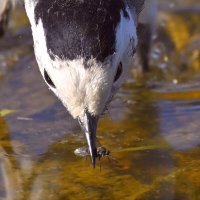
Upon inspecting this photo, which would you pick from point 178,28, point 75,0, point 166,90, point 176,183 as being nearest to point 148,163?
point 176,183

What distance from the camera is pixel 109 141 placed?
3209 mm

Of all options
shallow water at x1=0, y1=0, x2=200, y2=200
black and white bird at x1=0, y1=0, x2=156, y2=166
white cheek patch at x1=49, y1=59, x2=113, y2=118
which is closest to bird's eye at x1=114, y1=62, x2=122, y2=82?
black and white bird at x1=0, y1=0, x2=156, y2=166

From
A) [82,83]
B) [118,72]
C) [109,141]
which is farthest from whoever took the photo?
[109,141]

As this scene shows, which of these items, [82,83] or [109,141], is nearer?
[82,83]

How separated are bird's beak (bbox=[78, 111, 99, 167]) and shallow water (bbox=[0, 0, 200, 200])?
6.9 inches

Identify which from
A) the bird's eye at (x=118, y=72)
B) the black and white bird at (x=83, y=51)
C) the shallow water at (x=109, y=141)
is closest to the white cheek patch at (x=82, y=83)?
the black and white bird at (x=83, y=51)

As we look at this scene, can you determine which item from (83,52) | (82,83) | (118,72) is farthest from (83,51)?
(118,72)

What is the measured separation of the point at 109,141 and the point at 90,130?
0.52 meters

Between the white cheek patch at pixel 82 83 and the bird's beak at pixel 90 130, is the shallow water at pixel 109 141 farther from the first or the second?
the white cheek patch at pixel 82 83

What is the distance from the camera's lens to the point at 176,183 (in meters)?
2.81

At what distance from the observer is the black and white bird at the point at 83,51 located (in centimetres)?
263

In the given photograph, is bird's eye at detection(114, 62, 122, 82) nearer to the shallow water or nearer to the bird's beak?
the bird's beak

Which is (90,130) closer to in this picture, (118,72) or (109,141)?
(118,72)

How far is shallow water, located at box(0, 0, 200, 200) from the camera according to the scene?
279cm
